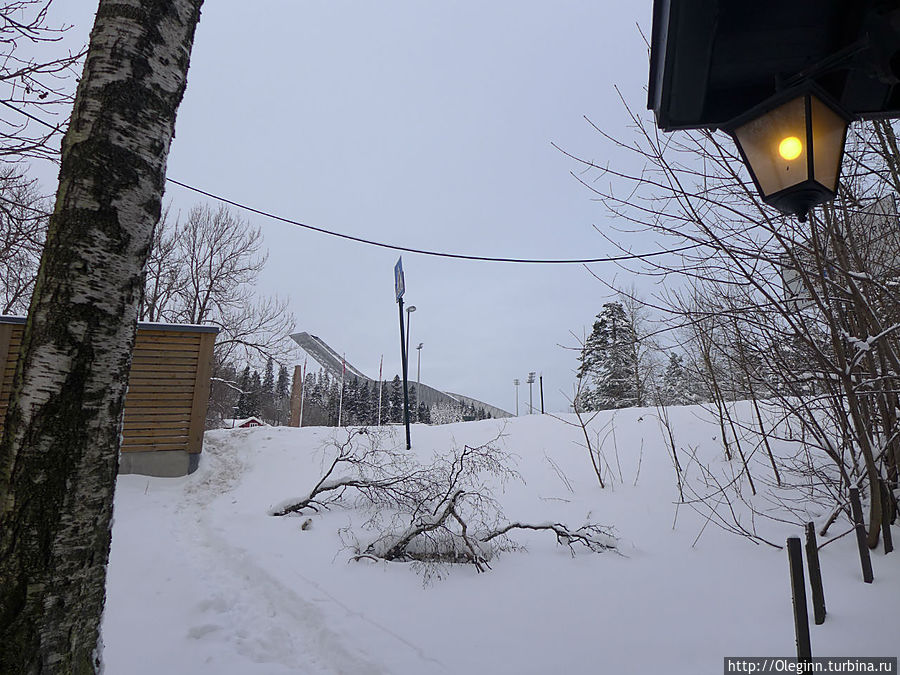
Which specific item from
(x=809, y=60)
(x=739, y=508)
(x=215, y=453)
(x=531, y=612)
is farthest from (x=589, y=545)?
(x=215, y=453)

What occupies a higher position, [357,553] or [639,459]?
[639,459]

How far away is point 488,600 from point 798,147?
328 cm

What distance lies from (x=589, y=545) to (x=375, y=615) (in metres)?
2.13

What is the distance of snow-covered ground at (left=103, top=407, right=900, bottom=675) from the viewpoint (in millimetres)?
2682

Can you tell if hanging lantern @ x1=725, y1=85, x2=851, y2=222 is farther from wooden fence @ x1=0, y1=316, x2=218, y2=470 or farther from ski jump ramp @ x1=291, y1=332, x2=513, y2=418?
ski jump ramp @ x1=291, y1=332, x2=513, y2=418

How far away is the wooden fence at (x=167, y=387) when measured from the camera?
780 centimetres

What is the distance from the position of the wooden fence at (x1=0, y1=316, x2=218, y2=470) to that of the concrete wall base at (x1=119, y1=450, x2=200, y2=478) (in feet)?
0.23

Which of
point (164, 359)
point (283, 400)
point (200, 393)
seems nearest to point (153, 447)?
point (200, 393)

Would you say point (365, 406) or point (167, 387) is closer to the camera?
point (167, 387)

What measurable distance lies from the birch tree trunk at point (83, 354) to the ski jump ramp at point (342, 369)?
12.2 meters

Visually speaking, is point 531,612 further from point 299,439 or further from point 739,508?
point 299,439

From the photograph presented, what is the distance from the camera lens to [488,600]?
3.54 meters

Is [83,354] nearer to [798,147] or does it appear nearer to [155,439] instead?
[798,147]

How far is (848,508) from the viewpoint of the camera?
3.88 meters
